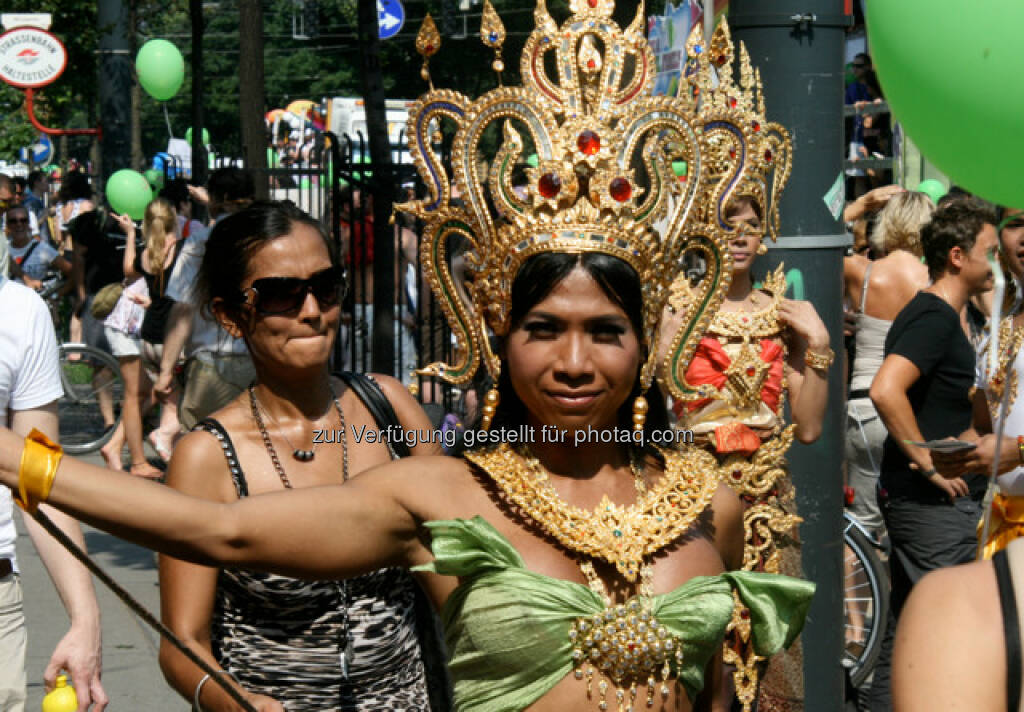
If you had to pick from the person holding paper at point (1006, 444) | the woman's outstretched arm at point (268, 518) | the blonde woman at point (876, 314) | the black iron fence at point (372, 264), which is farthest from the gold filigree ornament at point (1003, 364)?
the black iron fence at point (372, 264)

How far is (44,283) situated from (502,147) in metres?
13.3

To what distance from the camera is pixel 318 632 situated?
3.14 meters

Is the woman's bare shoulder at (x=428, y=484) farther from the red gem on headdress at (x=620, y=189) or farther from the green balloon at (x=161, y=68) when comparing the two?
the green balloon at (x=161, y=68)

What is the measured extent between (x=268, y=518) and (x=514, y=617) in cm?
50

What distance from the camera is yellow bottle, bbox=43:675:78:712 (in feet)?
11.3

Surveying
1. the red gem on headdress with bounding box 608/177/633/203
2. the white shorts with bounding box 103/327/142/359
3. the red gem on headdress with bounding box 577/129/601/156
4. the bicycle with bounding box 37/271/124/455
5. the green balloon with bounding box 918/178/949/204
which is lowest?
the bicycle with bounding box 37/271/124/455

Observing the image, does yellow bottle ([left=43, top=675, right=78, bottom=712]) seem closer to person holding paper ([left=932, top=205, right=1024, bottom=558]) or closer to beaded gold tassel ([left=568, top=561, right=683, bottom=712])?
beaded gold tassel ([left=568, top=561, right=683, bottom=712])

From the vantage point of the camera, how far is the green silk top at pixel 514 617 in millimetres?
2637

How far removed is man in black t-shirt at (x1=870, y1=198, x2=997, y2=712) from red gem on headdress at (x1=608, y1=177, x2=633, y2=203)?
2.97m

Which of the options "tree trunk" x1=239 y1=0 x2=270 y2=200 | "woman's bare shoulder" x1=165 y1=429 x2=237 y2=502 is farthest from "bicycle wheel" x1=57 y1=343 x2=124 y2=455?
"woman's bare shoulder" x1=165 y1=429 x2=237 y2=502

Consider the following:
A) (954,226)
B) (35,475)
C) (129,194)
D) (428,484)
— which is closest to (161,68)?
(129,194)

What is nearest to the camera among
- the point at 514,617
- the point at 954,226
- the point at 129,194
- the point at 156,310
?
the point at 514,617

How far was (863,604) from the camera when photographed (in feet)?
22.8

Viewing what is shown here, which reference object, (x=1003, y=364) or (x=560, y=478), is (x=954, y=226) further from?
(x=560, y=478)
